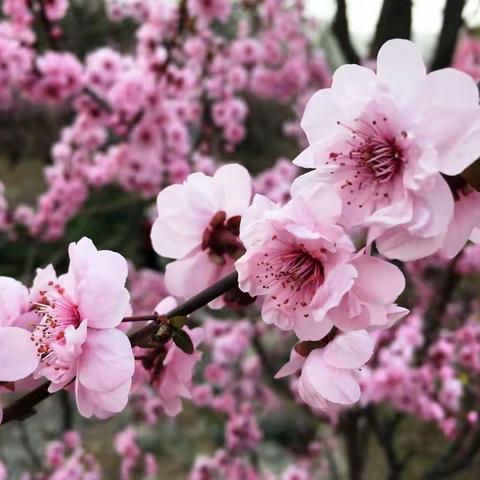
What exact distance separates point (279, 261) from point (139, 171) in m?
2.27

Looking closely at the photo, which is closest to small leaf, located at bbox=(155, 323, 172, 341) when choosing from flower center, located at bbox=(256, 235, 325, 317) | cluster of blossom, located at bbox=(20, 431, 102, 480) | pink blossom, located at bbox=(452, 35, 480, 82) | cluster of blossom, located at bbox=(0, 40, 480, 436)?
cluster of blossom, located at bbox=(0, 40, 480, 436)

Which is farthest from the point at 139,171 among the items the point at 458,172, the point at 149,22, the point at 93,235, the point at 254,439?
the point at 458,172

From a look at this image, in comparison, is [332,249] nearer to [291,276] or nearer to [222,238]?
[291,276]

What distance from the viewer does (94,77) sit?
108 inches

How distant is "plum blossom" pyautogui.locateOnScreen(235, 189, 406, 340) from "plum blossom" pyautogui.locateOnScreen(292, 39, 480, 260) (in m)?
0.02

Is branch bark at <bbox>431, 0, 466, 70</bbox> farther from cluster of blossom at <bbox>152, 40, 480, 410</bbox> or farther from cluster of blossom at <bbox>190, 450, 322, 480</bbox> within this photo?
cluster of blossom at <bbox>190, 450, 322, 480</bbox>

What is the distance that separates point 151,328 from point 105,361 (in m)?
0.07

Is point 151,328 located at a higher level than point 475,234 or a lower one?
lower

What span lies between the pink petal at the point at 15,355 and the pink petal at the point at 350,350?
0.28 metres

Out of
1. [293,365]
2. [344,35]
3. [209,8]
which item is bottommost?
[209,8]

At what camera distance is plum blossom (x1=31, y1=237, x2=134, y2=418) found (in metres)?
0.55

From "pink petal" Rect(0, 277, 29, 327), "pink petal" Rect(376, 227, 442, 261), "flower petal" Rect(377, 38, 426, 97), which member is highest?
"flower petal" Rect(377, 38, 426, 97)

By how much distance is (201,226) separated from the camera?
0.67m

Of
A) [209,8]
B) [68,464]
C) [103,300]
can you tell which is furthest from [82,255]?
[209,8]
